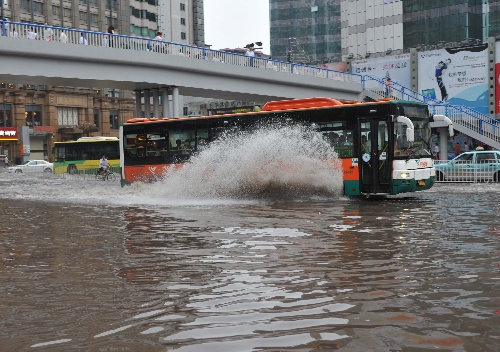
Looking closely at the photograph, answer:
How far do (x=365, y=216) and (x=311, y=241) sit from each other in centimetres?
457

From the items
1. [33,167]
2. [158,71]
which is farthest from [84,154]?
[158,71]

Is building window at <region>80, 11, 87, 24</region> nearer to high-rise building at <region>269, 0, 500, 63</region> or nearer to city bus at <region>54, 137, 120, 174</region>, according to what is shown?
high-rise building at <region>269, 0, 500, 63</region>

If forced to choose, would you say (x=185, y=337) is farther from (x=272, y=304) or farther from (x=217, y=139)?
(x=217, y=139)

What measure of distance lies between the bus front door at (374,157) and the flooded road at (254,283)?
4811 millimetres

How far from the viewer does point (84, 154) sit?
49.5 m

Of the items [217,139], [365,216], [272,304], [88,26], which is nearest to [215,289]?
[272,304]

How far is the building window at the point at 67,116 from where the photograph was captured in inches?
2896

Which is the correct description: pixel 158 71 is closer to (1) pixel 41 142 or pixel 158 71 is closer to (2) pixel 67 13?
(1) pixel 41 142

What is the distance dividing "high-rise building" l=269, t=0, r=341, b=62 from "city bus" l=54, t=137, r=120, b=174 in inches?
2309

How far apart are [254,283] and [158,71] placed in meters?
26.6

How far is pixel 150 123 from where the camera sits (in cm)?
2519

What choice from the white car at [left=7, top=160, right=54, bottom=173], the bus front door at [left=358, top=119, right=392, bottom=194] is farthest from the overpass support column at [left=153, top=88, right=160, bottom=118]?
the white car at [left=7, top=160, right=54, bottom=173]

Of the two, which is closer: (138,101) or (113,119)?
(138,101)

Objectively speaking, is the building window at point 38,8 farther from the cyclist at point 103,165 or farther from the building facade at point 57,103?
the cyclist at point 103,165
